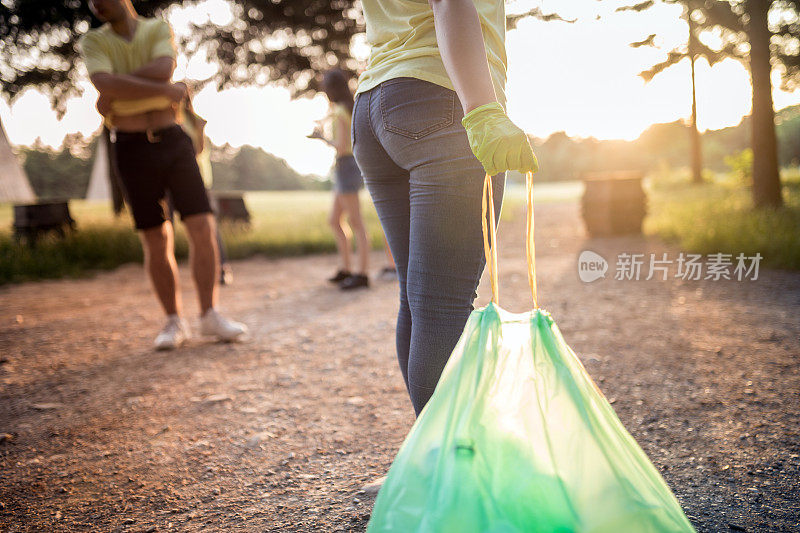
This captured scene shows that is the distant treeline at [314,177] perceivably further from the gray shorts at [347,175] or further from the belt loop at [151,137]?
the belt loop at [151,137]

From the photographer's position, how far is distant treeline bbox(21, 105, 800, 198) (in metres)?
28.8

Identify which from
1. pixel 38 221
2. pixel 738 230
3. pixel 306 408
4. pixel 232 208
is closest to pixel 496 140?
pixel 306 408

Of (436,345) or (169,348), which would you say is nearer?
(436,345)

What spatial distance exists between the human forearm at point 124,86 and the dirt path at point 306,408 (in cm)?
148

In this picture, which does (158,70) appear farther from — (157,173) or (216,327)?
(216,327)

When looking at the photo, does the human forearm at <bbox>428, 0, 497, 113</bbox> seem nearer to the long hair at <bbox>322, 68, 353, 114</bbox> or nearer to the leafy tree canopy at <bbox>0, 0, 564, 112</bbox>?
the long hair at <bbox>322, 68, 353, 114</bbox>

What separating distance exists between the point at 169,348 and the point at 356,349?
3.76 feet

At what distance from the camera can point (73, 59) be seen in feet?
30.8

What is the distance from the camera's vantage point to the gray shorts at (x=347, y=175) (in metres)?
4.91

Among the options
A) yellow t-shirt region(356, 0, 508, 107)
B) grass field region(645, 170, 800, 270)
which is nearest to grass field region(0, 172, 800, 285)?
grass field region(645, 170, 800, 270)

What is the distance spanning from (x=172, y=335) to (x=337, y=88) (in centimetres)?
255

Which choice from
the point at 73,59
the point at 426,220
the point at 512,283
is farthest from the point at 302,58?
the point at 426,220

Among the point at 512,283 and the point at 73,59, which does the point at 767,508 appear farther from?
the point at 73,59

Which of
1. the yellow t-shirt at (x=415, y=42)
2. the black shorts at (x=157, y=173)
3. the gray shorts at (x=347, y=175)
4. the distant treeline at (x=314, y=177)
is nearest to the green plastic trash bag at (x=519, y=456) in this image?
the yellow t-shirt at (x=415, y=42)
